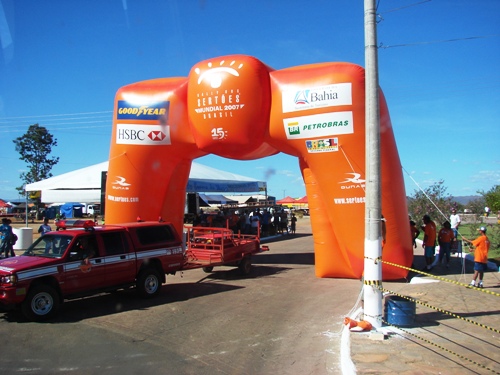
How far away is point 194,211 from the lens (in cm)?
2647

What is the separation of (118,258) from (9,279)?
2.22 metres

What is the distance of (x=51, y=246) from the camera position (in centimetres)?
892

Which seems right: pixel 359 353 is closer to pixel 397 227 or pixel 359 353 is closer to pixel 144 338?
pixel 144 338

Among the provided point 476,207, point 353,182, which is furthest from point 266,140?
point 476,207

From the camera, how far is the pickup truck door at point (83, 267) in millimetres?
8531

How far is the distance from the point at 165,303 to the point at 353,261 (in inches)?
194

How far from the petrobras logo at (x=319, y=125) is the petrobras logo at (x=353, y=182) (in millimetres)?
1084

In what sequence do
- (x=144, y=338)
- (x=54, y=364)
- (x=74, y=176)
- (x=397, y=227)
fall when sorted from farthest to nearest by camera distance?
(x=74, y=176) < (x=397, y=227) < (x=144, y=338) < (x=54, y=364)

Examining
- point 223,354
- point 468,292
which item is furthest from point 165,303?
point 468,292

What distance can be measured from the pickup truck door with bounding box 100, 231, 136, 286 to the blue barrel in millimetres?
5412

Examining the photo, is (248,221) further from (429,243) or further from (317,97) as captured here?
(317,97)

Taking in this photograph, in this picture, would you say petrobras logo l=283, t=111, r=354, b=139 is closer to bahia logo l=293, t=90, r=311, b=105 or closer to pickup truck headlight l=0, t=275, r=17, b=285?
bahia logo l=293, t=90, r=311, b=105

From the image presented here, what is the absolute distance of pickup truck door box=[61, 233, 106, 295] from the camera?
8531mm

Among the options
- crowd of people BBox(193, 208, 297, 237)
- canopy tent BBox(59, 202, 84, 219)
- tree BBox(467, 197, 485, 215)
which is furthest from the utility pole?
canopy tent BBox(59, 202, 84, 219)
